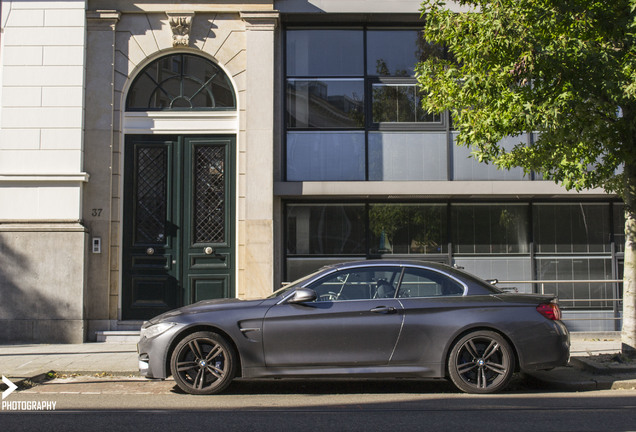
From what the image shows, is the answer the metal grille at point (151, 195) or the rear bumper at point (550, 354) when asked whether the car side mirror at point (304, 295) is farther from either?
the metal grille at point (151, 195)

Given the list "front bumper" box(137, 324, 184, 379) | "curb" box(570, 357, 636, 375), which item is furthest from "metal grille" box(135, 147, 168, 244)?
"curb" box(570, 357, 636, 375)

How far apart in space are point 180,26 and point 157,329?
7.51 meters

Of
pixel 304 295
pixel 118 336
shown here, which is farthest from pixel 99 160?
pixel 304 295

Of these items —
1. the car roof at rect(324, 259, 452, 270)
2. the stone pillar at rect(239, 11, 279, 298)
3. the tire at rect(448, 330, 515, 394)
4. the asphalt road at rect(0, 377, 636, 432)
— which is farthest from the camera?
the stone pillar at rect(239, 11, 279, 298)

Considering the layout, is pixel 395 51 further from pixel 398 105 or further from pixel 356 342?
pixel 356 342

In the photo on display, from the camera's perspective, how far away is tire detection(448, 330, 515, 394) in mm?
7488

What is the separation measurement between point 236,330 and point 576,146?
522cm

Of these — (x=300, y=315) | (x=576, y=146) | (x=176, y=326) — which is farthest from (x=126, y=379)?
(x=576, y=146)

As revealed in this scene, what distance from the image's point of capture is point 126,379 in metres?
8.91

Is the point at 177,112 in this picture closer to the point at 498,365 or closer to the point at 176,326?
the point at 176,326

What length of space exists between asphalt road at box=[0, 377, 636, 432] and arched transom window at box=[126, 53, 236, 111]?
21.3 ft

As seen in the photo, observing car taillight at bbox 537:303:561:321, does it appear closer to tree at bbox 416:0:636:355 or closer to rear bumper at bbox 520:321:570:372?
rear bumper at bbox 520:321:570:372

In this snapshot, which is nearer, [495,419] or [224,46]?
[495,419]

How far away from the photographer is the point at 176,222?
511 inches
